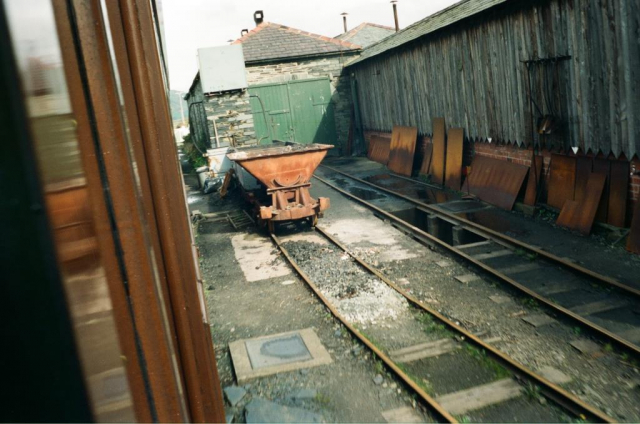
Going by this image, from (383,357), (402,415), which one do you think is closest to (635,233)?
(383,357)

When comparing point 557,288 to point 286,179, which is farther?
point 286,179

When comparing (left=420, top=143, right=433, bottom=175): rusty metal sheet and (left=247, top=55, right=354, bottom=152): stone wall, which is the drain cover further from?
(left=247, top=55, right=354, bottom=152): stone wall

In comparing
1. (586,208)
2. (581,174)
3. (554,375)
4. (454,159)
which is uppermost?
(454,159)

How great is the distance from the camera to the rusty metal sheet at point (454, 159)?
13156 millimetres

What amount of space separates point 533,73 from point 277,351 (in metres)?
7.59

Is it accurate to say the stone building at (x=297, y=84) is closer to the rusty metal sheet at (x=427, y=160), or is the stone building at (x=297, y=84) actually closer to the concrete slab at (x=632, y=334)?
the rusty metal sheet at (x=427, y=160)

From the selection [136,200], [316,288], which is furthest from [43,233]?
[316,288]

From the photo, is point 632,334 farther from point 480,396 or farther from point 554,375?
point 480,396

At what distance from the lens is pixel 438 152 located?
47.2ft

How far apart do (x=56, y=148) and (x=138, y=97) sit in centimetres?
97

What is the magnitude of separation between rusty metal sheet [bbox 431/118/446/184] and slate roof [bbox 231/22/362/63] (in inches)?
359

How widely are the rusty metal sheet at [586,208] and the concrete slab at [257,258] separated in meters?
4.92

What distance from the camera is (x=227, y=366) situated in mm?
5496

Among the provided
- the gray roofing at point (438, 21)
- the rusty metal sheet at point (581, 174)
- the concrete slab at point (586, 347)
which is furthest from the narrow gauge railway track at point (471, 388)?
the gray roofing at point (438, 21)
